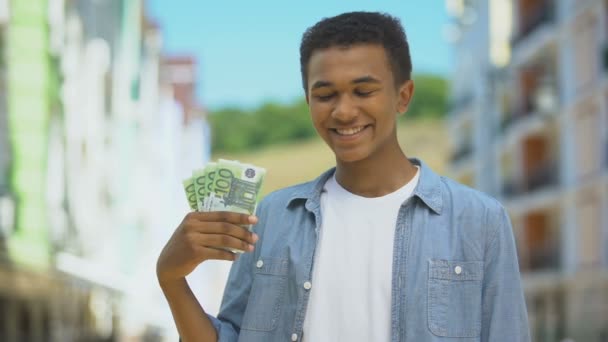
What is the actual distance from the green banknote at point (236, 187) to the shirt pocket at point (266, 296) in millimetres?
219

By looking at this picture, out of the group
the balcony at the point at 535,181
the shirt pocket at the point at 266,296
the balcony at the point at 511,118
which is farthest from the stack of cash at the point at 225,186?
the balcony at the point at 511,118

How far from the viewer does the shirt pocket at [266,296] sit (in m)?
3.06

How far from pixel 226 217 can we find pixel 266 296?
314 millimetres

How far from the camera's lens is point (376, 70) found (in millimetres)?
3045

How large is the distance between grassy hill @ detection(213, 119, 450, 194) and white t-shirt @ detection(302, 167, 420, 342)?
393 ft

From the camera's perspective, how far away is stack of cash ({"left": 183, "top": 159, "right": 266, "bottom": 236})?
2.95 metres

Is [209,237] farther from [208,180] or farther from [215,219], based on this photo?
[208,180]

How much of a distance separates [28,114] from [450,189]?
21140 mm

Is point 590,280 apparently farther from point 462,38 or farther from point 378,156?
point 378,156

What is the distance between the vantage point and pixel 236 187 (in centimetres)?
297

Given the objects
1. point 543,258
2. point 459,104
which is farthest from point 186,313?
point 459,104

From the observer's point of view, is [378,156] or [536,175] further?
[536,175]

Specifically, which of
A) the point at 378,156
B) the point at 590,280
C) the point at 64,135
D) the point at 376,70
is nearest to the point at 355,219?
the point at 378,156

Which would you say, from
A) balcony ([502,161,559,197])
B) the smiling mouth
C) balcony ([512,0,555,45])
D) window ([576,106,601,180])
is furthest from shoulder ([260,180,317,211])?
balcony ([512,0,555,45])
